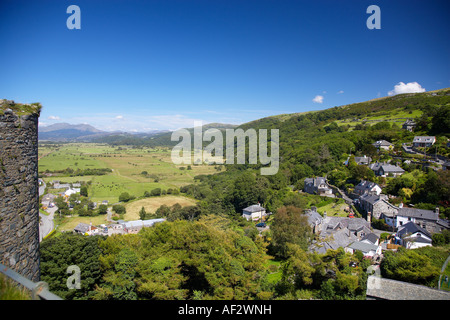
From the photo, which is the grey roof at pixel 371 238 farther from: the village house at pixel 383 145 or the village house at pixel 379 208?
the village house at pixel 383 145

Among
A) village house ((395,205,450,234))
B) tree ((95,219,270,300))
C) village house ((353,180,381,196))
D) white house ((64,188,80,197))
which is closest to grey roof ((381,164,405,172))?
village house ((353,180,381,196))

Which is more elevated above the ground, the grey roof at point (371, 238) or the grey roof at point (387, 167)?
the grey roof at point (387, 167)

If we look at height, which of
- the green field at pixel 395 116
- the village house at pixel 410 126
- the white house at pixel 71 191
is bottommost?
the white house at pixel 71 191

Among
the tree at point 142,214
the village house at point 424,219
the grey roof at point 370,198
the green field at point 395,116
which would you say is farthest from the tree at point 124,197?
the green field at point 395,116

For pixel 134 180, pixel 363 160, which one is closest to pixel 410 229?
pixel 363 160

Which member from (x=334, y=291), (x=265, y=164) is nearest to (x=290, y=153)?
(x=265, y=164)

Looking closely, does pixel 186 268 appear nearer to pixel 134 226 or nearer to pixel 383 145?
pixel 134 226

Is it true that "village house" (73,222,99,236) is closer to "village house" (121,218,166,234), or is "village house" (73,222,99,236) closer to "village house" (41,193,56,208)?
"village house" (121,218,166,234)
